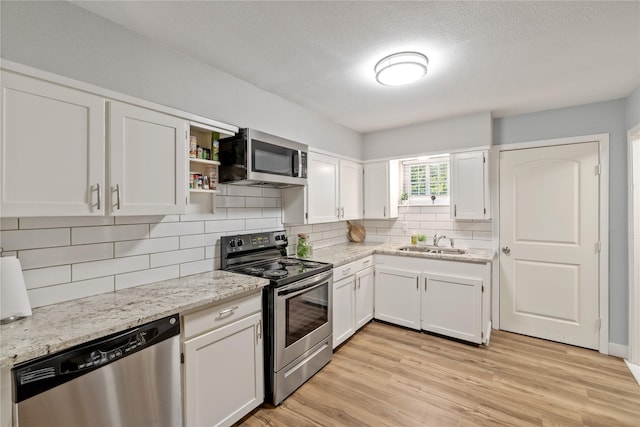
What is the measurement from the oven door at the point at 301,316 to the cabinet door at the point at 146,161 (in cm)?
94

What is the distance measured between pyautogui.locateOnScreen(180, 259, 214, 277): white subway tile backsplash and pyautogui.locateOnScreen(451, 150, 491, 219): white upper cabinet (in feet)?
8.66

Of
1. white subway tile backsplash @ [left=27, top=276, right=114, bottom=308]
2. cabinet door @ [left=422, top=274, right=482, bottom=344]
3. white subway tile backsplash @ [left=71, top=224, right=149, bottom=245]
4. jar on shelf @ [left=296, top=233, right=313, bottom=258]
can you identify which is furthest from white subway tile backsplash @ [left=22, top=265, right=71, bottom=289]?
cabinet door @ [left=422, top=274, right=482, bottom=344]

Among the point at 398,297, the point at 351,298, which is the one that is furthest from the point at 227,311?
the point at 398,297

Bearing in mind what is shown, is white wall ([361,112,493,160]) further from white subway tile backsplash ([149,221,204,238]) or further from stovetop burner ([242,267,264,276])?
white subway tile backsplash ([149,221,204,238])

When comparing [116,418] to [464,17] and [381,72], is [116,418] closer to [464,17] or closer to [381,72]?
[381,72]

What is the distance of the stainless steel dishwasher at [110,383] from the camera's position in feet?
3.38

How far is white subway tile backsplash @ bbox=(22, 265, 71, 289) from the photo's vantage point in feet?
Result: 4.65

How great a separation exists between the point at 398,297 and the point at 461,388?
113 centimetres

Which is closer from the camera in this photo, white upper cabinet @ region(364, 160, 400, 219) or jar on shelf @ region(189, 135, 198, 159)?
jar on shelf @ region(189, 135, 198, 159)

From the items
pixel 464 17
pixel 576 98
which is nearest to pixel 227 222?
pixel 464 17

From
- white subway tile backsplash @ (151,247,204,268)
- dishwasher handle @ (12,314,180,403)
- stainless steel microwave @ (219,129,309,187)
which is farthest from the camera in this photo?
stainless steel microwave @ (219,129,309,187)

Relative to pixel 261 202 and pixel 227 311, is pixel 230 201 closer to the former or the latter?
pixel 261 202

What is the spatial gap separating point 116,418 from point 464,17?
2.60 metres

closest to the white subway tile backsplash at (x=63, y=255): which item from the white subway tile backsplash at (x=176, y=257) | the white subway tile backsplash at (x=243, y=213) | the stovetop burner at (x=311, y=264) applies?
the white subway tile backsplash at (x=176, y=257)
